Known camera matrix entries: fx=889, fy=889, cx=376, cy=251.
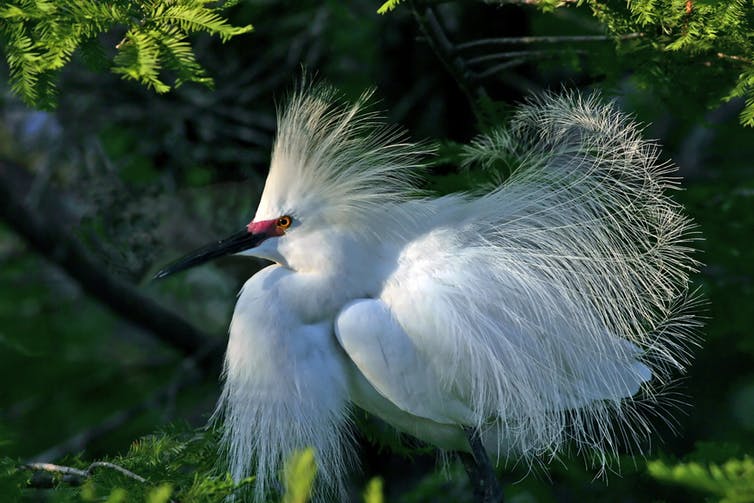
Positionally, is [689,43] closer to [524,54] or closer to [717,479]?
[524,54]

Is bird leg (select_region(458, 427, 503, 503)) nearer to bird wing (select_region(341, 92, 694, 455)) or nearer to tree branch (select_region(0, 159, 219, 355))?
bird wing (select_region(341, 92, 694, 455))

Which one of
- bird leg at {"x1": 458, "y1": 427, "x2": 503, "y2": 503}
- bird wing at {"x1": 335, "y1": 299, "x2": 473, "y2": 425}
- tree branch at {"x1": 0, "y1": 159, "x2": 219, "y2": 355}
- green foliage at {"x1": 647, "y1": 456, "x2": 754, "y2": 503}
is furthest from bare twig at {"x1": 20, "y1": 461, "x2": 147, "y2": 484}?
tree branch at {"x1": 0, "y1": 159, "x2": 219, "y2": 355}

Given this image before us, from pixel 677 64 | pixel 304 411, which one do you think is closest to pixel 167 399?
pixel 304 411

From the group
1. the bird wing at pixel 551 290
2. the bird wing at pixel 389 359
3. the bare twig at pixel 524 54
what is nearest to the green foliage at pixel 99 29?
the bird wing at pixel 389 359

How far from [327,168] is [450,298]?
1.81 feet

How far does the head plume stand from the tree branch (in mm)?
1555

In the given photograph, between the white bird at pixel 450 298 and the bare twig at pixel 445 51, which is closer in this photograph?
the white bird at pixel 450 298

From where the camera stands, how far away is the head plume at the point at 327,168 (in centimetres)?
262

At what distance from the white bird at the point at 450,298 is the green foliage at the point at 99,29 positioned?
0.67 metres

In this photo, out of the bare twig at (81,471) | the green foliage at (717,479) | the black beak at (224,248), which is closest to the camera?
the green foliage at (717,479)

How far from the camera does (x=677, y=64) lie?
2.60 m

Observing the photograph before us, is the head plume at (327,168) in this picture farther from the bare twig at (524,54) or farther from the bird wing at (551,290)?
the bare twig at (524,54)

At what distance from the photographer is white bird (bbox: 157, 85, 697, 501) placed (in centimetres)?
249

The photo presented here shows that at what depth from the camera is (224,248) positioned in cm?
259
